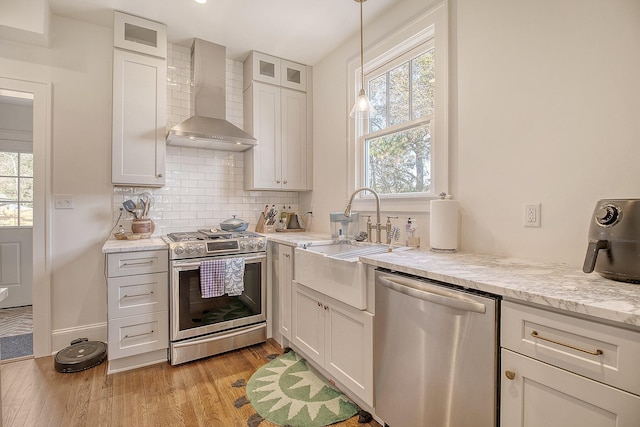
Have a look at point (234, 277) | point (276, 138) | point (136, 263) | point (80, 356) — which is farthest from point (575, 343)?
point (80, 356)

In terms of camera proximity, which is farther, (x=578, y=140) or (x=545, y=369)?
(x=578, y=140)

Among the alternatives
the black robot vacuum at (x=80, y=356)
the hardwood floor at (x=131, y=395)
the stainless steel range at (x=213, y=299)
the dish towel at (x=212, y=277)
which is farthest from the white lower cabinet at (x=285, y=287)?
the black robot vacuum at (x=80, y=356)

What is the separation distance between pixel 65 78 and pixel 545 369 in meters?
3.65

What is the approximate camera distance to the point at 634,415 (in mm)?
813

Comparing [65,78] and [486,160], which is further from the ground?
[65,78]

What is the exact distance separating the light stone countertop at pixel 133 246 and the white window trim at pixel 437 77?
1.66m

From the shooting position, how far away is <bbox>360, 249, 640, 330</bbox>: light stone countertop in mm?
862

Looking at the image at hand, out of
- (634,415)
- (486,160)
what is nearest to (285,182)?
(486,160)

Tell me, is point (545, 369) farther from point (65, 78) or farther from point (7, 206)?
point (7, 206)

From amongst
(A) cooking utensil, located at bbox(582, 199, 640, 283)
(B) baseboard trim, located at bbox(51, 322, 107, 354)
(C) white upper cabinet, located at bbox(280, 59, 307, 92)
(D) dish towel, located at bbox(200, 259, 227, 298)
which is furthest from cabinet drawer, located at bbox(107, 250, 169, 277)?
(A) cooking utensil, located at bbox(582, 199, 640, 283)

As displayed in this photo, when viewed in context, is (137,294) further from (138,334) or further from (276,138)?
(276,138)

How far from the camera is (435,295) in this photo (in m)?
1.28

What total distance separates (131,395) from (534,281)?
2370mm

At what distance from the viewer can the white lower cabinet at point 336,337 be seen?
1692 mm
